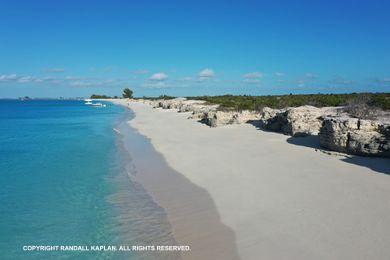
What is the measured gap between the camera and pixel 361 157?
1288 cm

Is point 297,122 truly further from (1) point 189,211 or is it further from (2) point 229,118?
(1) point 189,211

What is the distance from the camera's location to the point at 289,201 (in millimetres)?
8773

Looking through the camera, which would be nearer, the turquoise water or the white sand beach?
the white sand beach

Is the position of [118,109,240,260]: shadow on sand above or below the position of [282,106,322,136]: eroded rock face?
below

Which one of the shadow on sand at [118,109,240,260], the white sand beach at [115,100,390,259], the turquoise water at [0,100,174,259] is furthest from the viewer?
the turquoise water at [0,100,174,259]

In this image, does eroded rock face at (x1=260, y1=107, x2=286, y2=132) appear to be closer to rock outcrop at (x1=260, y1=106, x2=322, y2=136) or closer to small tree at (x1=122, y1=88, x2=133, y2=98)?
rock outcrop at (x1=260, y1=106, x2=322, y2=136)

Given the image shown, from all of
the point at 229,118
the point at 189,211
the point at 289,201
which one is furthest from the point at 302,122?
the point at 189,211

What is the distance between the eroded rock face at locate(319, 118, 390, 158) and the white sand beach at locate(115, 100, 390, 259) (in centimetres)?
46

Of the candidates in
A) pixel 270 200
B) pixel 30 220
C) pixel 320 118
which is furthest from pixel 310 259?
pixel 320 118

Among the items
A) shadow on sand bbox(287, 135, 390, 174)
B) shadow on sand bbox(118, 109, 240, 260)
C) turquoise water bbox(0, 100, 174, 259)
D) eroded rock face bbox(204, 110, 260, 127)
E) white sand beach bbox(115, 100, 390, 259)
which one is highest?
eroded rock face bbox(204, 110, 260, 127)

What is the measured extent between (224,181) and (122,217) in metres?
3.83

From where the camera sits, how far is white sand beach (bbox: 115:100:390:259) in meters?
6.44

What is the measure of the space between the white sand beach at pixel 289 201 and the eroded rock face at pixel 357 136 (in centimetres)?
46

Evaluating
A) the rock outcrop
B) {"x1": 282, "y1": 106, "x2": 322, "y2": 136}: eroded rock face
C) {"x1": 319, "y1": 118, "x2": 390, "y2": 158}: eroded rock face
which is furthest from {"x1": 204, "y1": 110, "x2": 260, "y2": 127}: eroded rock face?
{"x1": 319, "y1": 118, "x2": 390, "y2": 158}: eroded rock face
